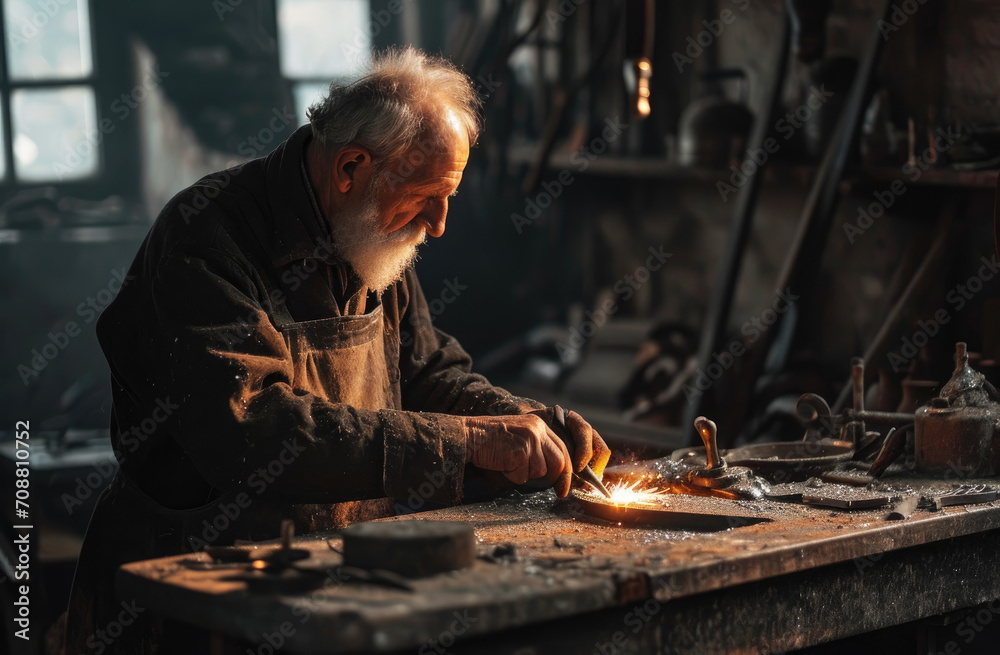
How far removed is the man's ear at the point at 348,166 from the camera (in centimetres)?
293

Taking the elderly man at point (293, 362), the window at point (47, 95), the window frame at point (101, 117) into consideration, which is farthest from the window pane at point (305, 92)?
the elderly man at point (293, 362)

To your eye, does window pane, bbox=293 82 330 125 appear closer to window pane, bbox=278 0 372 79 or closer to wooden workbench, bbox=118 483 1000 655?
window pane, bbox=278 0 372 79

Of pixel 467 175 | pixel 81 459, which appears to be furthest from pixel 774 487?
pixel 467 175

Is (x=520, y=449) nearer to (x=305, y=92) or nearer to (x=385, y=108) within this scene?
(x=385, y=108)

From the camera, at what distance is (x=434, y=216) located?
305 cm

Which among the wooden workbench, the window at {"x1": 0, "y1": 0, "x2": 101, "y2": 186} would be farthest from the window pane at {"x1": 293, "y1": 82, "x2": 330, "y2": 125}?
the wooden workbench

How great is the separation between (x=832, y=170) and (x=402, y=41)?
455cm

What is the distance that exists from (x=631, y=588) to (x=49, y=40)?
22.5 ft

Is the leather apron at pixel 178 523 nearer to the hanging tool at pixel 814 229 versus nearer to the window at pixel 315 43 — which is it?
the hanging tool at pixel 814 229

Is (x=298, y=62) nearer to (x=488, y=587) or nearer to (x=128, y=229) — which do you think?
(x=128, y=229)

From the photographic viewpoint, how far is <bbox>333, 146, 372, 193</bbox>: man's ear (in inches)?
115

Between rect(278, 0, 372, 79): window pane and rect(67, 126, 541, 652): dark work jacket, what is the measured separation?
5564 mm

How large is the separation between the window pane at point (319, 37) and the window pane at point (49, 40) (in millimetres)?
1372

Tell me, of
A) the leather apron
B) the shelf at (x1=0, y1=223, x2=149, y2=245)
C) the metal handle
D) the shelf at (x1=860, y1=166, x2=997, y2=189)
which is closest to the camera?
the leather apron
